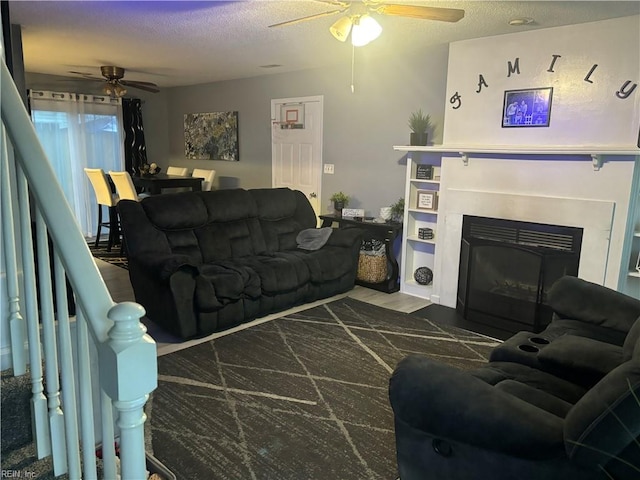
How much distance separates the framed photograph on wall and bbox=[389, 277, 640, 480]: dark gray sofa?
222 cm

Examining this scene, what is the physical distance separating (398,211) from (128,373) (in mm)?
4239

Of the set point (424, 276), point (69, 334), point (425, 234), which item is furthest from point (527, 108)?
point (69, 334)

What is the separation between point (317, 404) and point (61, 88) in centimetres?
666

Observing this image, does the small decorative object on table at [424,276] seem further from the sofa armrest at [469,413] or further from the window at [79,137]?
the window at [79,137]

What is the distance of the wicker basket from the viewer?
493cm

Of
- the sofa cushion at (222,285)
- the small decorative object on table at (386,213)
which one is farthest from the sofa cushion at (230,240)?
the small decorative object on table at (386,213)

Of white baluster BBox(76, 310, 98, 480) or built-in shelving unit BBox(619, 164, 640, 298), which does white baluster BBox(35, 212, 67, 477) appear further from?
built-in shelving unit BBox(619, 164, 640, 298)

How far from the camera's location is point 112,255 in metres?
6.20

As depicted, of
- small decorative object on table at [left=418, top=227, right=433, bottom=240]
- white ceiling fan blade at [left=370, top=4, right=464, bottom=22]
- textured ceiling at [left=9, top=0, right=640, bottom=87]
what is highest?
textured ceiling at [left=9, top=0, right=640, bottom=87]

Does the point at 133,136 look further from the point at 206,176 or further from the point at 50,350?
the point at 50,350

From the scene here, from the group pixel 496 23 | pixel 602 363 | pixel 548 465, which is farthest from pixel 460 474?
pixel 496 23

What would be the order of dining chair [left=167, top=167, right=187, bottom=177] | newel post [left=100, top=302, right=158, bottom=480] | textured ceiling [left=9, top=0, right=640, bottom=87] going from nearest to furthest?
newel post [left=100, top=302, right=158, bottom=480], textured ceiling [left=9, top=0, right=640, bottom=87], dining chair [left=167, top=167, right=187, bottom=177]

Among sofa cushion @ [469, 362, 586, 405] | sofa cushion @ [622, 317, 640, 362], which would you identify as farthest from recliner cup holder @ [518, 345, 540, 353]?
sofa cushion @ [622, 317, 640, 362]

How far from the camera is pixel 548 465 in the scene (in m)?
1.47
